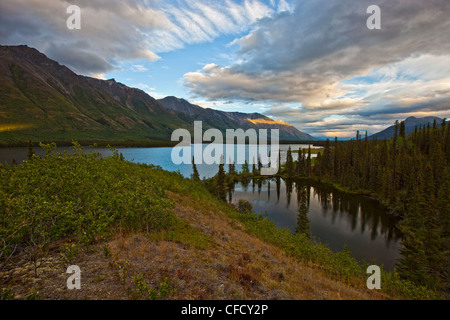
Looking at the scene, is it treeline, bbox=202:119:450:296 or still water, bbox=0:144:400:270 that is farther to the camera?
still water, bbox=0:144:400:270

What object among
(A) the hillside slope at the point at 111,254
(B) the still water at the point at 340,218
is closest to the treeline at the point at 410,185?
(B) the still water at the point at 340,218

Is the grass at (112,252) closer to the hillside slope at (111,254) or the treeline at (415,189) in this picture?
the hillside slope at (111,254)

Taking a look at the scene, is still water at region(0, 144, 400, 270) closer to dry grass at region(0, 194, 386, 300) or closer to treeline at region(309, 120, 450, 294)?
treeline at region(309, 120, 450, 294)

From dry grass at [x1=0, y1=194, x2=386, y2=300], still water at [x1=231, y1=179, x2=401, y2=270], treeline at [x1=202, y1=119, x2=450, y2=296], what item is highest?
dry grass at [x1=0, y1=194, x2=386, y2=300]

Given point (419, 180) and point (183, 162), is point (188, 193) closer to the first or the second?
point (419, 180)

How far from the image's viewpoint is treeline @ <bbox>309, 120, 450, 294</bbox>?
2858 cm

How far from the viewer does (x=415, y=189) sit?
2267 inches

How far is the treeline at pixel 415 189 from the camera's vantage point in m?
28.6

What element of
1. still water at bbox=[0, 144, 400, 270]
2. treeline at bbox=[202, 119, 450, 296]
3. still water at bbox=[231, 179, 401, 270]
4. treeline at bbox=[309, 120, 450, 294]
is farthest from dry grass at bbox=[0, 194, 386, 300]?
still water at bbox=[231, 179, 401, 270]

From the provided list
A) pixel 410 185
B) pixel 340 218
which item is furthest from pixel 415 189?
pixel 340 218

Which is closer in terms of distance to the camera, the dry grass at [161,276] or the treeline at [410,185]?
the dry grass at [161,276]

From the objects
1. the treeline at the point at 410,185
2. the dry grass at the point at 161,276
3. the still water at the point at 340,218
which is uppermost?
the dry grass at the point at 161,276

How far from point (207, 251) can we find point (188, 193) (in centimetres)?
1635

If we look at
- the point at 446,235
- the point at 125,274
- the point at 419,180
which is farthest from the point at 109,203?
the point at 419,180
